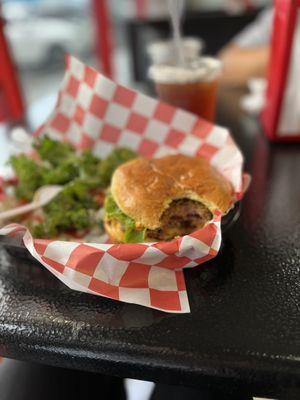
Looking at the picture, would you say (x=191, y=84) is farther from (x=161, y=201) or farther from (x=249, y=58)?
(x=249, y=58)

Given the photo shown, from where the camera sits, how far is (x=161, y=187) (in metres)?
0.78

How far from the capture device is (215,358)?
1.87 feet

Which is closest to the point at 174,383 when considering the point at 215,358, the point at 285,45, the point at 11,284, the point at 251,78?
the point at 215,358

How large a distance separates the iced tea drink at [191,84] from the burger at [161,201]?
0.43m

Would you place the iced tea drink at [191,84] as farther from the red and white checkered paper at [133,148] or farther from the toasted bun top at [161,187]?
the toasted bun top at [161,187]

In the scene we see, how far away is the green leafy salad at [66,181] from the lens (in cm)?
85

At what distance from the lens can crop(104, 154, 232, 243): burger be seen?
2.41 feet

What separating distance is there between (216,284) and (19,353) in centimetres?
38

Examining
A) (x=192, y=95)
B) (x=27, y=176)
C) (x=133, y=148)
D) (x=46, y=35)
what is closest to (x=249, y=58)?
(x=192, y=95)

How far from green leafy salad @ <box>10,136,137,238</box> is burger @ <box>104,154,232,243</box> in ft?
0.21

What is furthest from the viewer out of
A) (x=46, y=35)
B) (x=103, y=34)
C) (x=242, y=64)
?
(x=46, y=35)

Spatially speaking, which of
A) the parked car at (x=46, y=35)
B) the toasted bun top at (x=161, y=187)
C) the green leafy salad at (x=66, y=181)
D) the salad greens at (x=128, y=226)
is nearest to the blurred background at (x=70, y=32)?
the parked car at (x=46, y=35)

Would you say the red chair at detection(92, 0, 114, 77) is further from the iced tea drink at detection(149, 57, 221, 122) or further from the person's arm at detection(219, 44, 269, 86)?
the iced tea drink at detection(149, 57, 221, 122)

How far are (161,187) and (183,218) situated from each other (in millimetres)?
85
